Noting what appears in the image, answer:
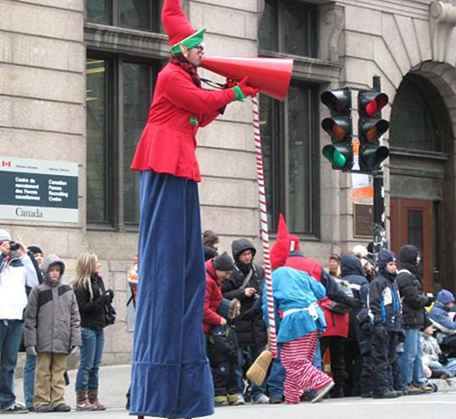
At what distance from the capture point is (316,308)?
1571cm

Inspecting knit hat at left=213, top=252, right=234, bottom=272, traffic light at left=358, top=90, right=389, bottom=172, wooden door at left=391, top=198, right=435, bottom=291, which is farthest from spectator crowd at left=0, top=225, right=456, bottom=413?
wooden door at left=391, top=198, right=435, bottom=291

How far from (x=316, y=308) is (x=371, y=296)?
123 cm

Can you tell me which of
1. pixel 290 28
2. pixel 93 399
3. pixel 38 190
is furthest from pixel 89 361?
pixel 290 28

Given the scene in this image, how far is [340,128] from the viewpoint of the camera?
1750cm

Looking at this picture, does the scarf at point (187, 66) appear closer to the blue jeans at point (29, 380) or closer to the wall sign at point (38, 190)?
the blue jeans at point (29, 380)

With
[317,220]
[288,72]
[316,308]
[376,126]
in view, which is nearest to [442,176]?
[317,220]

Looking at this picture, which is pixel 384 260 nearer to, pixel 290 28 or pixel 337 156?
pixel 337 156

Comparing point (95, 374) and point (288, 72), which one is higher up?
point (288, 72)

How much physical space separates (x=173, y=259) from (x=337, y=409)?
5230mm

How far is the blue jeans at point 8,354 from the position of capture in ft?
49.3

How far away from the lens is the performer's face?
974cm

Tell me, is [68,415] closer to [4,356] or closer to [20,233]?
[4,356]


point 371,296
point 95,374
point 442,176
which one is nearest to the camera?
point 95,374

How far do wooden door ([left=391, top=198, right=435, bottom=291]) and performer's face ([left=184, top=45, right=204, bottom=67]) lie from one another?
1599 cm
